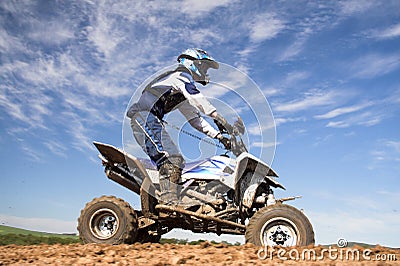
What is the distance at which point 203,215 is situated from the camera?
7285 mm

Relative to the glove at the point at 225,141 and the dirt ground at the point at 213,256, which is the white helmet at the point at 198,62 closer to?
the glove at the point at 225,141

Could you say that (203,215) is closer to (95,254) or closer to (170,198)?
(170,198)

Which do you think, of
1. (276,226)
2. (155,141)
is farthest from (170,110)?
(276,226)

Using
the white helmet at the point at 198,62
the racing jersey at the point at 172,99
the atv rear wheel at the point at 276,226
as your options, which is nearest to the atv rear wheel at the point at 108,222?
the racing jersey at the point at 172,99

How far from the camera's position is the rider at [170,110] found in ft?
25.2

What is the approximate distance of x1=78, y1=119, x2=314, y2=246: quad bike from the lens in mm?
7242

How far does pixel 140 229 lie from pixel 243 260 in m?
3.48

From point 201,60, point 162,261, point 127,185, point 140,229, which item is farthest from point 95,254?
point 201,60

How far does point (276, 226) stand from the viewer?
21.7 ft

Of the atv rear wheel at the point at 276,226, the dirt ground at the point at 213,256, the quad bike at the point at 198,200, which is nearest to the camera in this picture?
the dirt ground at the point at 213,256

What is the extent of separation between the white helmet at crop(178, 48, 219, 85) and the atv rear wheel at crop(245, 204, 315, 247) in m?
3.01

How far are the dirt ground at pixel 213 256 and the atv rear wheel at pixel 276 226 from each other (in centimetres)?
74

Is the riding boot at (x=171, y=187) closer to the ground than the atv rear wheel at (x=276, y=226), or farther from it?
farther from it

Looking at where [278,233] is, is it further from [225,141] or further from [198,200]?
[225,141]
